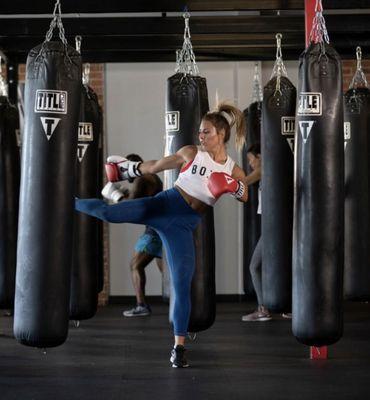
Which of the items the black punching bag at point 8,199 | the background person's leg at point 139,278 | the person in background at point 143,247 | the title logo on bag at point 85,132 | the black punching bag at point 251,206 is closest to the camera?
the title logo on bag at point 85,132

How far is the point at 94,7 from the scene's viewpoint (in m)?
4.11

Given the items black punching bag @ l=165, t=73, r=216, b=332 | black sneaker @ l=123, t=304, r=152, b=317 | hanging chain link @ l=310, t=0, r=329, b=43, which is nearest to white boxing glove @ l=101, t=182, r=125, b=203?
black punching bag @ l=165, t=73, r=216, b=332

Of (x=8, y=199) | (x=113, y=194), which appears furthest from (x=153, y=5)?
(x=8, y=199)

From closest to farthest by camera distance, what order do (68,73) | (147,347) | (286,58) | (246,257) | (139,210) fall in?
(68,73) < (139,210) < (147,347) < (286,58) < (246,257)

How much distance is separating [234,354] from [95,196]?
4.04ft

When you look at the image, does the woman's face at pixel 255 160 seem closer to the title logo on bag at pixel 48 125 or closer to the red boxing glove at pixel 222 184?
the red boxing glove at pixel 222 184

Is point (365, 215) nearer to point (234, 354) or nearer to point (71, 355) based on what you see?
point (234, 354)

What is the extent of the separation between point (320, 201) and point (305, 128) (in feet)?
1.11

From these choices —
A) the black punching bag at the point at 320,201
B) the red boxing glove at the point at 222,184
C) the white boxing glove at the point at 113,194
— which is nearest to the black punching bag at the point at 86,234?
the white boxing glove at the point at 113,194

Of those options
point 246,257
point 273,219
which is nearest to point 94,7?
point 273,219

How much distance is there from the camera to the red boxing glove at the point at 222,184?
374cm

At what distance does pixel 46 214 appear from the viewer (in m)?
3.14

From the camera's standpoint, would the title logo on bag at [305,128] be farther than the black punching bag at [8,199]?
No

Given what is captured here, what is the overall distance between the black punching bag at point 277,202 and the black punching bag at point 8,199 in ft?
4.88
